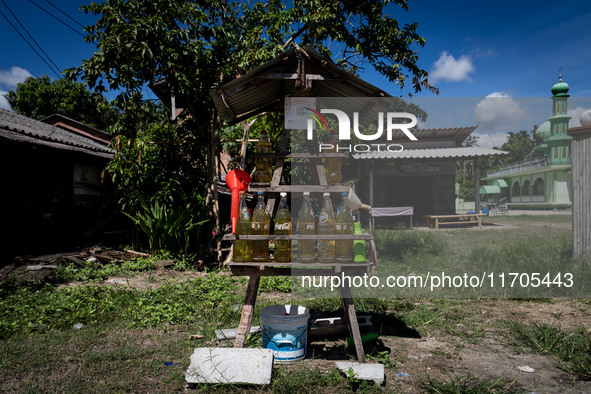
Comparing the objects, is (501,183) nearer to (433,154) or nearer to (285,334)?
(433,154)

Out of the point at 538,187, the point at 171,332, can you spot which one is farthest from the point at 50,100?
the point at 538,187

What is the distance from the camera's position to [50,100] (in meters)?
21.5

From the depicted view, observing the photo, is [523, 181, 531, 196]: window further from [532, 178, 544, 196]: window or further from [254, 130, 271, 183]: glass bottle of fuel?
[254, 130, 271, 183]: glass bottle of fuel

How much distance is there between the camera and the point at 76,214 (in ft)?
32.3

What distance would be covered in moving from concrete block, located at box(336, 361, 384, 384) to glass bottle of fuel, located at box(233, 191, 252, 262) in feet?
3.67

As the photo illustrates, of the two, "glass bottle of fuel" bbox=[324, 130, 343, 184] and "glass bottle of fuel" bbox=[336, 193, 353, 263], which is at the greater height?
"glass bottle of fuel" bbox=[324, 130, 343, 184]

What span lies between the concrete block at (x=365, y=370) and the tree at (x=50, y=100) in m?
21.7

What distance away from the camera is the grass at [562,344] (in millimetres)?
2945

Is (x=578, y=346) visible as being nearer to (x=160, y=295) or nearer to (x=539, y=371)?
(x=539, y=371)

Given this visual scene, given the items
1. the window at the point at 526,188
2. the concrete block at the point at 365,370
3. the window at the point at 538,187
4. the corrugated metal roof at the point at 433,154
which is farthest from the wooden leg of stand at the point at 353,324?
the window at the point at 526,188

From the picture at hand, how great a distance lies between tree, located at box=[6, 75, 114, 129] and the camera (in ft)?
70.0

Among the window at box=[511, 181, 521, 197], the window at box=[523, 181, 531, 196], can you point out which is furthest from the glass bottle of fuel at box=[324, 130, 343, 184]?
the window at box=[511, 181, 521, 197]

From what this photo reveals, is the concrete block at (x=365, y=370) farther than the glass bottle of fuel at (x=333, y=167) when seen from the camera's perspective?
No

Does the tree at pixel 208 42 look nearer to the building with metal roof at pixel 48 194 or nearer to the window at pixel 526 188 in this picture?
the building with metal roof at pixel 48 194
